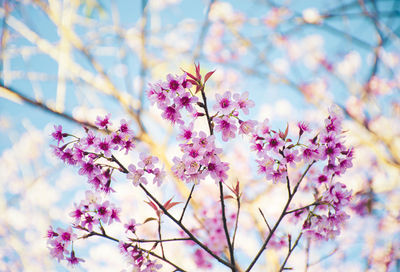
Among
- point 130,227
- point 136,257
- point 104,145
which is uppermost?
point 104,145

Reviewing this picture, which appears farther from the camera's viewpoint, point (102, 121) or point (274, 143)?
point (102, 121)

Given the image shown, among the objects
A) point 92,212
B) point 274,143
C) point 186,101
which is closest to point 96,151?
point 92,212

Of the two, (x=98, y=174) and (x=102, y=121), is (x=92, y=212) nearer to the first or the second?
(x=98, y=174)

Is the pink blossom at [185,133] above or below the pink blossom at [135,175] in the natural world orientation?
above

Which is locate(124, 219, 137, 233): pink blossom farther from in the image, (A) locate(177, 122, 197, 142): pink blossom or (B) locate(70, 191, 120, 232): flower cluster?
(A) locate(177, 122, 197, 142): pink blossom

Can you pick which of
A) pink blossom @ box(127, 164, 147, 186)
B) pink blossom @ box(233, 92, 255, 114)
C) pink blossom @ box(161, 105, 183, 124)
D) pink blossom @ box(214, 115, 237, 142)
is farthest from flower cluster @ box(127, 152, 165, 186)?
pink blossom @ box(233, 92, 255, 114)

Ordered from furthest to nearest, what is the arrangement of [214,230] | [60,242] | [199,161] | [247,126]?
[214,230] < [60,242] < [247,126] < [199,161]

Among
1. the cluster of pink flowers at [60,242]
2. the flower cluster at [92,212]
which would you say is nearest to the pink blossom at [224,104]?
the flower cluster at [92,212]

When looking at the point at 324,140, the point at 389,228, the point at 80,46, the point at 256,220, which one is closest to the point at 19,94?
the point at 80,46

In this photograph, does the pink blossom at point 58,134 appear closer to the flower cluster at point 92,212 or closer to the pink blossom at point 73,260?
the flower cluster at point 92,212

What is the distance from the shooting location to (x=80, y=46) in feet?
10.3

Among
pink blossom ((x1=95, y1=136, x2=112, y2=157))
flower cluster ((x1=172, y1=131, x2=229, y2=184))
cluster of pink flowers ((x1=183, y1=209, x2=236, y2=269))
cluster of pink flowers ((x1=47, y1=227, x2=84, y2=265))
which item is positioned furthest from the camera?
cluster of pink flowers ((x1=183, y1=209, x2=236, y2=269))

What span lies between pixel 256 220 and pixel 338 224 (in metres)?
1.99

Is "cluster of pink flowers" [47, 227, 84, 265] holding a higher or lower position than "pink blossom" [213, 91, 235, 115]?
lower
